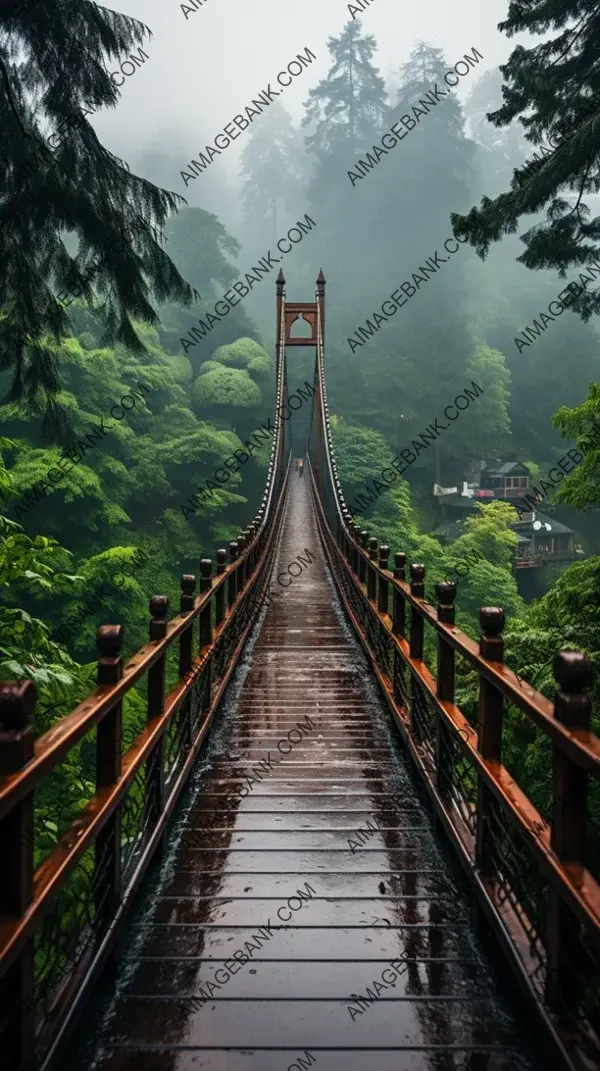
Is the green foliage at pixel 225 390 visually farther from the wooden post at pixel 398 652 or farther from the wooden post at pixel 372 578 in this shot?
the wooden post at pixel 398 652

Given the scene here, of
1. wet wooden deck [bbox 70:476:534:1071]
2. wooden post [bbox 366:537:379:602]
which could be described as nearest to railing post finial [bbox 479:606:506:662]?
wet wooden deck [bbox 70:476:534:1071]

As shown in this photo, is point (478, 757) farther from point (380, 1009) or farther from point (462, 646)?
point (380, 1009)

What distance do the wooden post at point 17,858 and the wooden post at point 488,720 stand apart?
4.03ft

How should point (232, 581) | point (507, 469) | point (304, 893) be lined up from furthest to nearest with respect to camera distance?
1. point (507, 469)
2. point (232, 581)
3. point (304, 893)

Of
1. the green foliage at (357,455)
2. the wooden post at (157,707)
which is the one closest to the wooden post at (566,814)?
the wooden post at (157,707)

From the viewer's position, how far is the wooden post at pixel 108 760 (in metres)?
1.85

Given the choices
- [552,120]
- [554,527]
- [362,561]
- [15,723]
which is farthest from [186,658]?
[554,527]

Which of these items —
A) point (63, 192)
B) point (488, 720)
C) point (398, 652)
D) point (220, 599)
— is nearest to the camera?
point (488, 720)

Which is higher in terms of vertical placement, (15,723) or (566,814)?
(15,723)

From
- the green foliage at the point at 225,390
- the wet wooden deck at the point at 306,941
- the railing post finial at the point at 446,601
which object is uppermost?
the green foliage at the point at 225,390

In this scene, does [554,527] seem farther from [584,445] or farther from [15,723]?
[15,723]

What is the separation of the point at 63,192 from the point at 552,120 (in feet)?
14.4

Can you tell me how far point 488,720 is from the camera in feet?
6.59

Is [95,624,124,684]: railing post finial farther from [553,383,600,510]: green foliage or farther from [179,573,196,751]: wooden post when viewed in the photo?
[553,383,600,510]: green foliage
